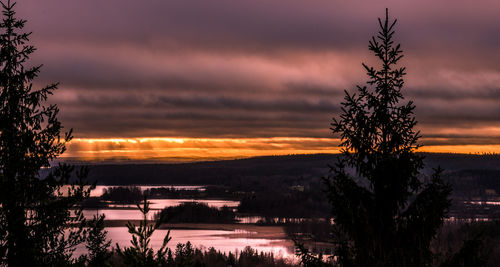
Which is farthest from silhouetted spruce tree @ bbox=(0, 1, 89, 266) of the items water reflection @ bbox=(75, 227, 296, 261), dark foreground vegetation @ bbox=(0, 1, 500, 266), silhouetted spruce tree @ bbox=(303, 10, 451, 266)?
water reflection @ bbox=(75, 227, 296, 261)

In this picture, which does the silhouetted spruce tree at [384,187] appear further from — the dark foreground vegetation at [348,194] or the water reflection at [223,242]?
the water reflection at [223,242]

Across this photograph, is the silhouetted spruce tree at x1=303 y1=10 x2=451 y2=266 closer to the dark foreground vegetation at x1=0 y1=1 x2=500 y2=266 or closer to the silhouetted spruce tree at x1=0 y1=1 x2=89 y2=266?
the dark foreground vegetation at x1=0 y1=1 x2=500 y2=266

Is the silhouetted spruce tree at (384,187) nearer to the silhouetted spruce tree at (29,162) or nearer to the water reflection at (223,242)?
the silhouetted spruce tree at (29,162)

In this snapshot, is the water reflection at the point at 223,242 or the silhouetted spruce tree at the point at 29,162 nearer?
the silhouetted spruce tree at the point at 29,162

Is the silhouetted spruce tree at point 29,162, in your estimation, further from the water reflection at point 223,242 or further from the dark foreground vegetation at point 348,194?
the water reflection at point 223,242

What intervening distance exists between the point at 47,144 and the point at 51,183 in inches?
64.3

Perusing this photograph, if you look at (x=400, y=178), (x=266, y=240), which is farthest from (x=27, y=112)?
(x=266, y=240)

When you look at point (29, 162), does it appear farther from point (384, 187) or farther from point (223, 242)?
point (223, 242)

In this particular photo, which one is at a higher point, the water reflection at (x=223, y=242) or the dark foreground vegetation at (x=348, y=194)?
the dark foreground vegetation at (x=348, y=194)

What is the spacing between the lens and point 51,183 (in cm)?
2536

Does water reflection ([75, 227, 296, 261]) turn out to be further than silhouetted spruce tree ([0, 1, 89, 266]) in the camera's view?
Yes

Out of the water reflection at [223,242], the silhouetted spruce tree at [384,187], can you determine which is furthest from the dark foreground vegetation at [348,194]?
the water reflection at [223,242]

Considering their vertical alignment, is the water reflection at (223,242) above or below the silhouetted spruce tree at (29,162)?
below

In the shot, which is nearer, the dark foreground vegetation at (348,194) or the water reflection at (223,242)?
the dark foreground vegetation at (348,194)
